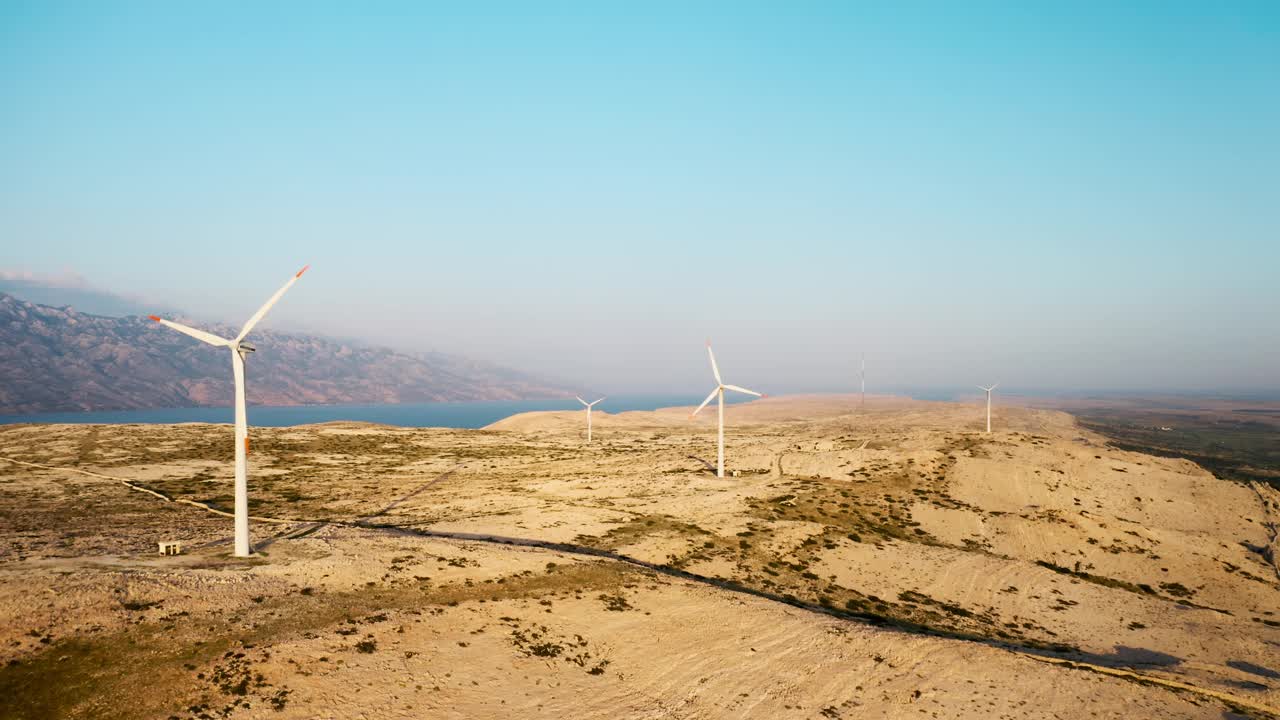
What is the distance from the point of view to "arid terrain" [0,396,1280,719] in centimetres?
2111

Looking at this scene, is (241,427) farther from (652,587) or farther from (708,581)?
(708,581)

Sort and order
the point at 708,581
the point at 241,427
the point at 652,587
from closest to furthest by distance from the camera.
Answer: the point at 241,427 → the point at 652,587 → the point at 708,581

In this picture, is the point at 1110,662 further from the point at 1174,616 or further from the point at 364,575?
the point at 364,575

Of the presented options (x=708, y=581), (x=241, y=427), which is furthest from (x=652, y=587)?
(x=241, y=427)

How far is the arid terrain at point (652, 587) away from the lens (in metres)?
21.1

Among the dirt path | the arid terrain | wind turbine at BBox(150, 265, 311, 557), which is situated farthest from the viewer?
wind turbine at BBox(150, 265, 311, 557)

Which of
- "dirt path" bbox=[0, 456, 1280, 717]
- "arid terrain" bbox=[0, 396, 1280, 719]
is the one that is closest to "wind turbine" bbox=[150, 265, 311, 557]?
"arid terrain" bbox=[0, 396, 1280, 719]

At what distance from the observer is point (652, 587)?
107ft

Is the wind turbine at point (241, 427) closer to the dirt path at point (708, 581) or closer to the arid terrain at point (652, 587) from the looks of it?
the arid terrain at point (652, 587)

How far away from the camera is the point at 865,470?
65750 millimetres

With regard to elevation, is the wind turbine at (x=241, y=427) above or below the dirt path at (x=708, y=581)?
above

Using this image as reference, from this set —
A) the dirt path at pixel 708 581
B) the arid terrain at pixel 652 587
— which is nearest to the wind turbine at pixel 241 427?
the arid terrain at pixel 652 587

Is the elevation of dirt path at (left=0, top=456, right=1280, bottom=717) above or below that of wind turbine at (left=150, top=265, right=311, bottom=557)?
below

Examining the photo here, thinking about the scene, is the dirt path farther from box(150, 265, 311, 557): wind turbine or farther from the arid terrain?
box(150, 265, 311, 557): wind turbine
